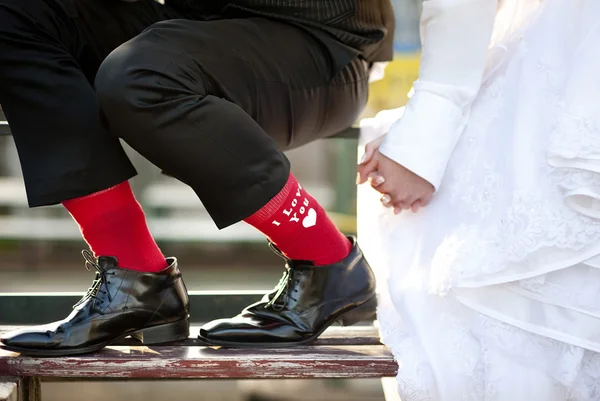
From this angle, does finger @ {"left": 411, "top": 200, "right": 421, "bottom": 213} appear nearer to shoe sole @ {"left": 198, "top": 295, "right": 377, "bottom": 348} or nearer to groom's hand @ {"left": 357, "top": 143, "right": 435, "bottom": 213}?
groom's hand @ {"left": 357, "top": 143, "right": 435, "bottom": 213}

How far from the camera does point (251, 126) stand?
1167 millimetres

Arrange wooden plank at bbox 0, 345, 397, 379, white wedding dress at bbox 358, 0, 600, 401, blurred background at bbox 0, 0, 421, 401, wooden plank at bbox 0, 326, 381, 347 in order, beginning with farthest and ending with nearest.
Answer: blurred background at bbox 0, 0, 421, 401
wooden plank at bbox 0, 326, 381, 347
wooden plank at bbox 0, 345, 397, 379
white wedding dress at bbox 358, 0, 600, 401

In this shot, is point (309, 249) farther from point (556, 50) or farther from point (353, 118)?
point (556, 50)

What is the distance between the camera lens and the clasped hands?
1.23m

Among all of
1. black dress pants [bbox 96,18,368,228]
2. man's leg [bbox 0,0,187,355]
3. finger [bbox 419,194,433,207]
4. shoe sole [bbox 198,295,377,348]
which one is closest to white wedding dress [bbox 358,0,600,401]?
finger [bbox 419,194,433,207]

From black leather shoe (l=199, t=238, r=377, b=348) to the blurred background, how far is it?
66 centimetres

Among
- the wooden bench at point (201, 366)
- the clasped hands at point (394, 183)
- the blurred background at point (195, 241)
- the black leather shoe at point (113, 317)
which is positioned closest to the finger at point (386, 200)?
the clasped hands at point (394, 183)

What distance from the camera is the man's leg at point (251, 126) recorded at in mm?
1137

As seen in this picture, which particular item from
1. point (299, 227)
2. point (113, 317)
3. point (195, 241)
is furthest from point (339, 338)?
point (195, 241)

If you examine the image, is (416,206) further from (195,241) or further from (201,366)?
(195,241)

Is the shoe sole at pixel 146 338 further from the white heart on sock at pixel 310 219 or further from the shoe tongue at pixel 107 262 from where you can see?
the white heart on sock at pixel 310 219

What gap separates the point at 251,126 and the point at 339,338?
1.47ft

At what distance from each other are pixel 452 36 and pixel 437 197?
27 centimetres

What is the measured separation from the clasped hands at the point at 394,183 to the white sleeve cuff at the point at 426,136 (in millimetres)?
18
